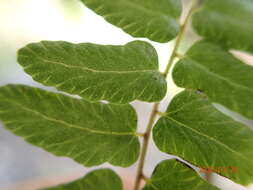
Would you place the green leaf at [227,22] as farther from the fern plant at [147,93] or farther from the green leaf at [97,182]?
the green leaf at [97,182]

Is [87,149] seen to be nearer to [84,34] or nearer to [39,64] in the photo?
[39,64]

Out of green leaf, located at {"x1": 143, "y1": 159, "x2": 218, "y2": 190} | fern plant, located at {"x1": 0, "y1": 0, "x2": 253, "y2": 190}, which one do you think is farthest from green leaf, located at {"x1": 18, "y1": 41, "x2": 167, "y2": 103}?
green leaf, located at {"x1": 143, "y1": 159, "x2": 218, "y2": 190}


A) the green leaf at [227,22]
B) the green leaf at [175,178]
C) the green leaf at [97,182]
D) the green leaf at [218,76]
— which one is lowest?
the green leaf at [97,182]

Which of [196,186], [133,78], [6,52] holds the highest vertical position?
[133,78]

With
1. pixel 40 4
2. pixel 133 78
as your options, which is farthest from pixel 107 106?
pixel 40 4

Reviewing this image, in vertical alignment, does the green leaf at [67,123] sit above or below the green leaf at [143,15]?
below

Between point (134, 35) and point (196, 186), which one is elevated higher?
point (134, 35)

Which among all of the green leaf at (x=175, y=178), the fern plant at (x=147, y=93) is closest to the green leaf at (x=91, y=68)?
the fern plant at (x=147, y=93)
